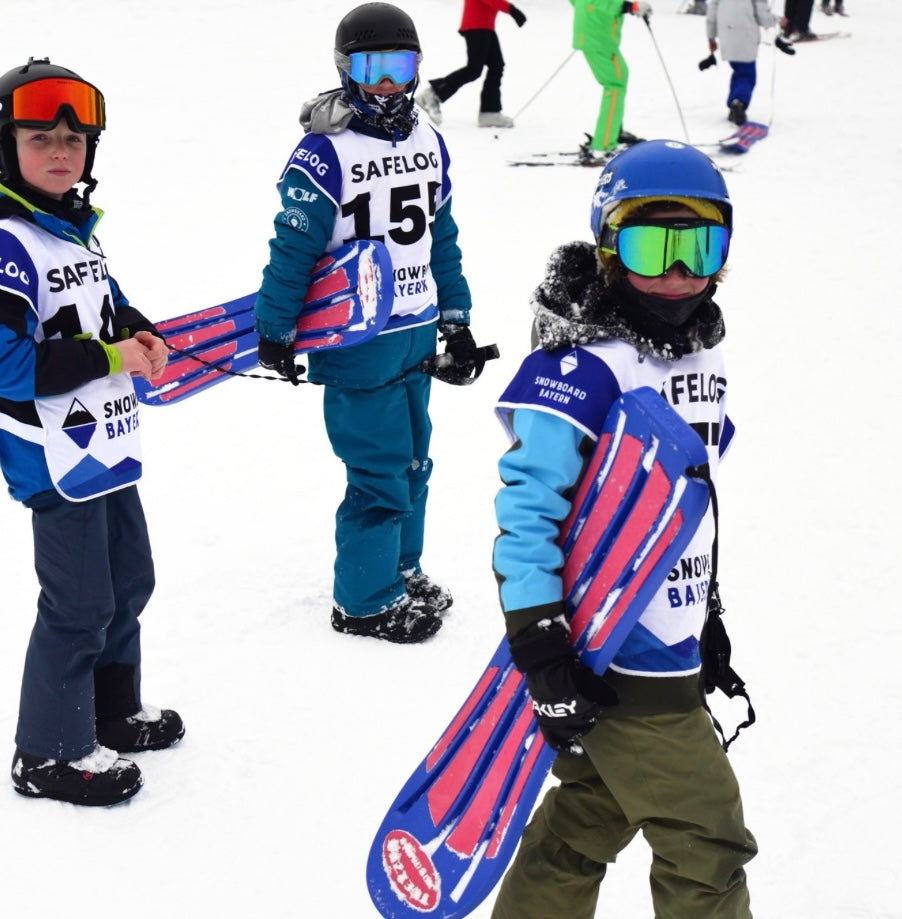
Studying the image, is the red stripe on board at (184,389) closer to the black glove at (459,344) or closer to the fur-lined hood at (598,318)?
the black glove at (459,344)

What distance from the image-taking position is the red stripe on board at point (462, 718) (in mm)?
2881

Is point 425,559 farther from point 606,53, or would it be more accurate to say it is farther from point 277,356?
point 606,53

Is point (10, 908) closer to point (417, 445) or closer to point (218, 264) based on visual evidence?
point (417, 445)

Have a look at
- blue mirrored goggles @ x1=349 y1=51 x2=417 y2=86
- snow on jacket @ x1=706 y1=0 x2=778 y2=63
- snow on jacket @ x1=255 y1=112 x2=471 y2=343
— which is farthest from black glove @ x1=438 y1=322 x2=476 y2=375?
snow on jacket @ x1=706 y1=0 x2=778 y2=63

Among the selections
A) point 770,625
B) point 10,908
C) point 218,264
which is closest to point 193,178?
point 218,264

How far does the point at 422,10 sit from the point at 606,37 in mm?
6849

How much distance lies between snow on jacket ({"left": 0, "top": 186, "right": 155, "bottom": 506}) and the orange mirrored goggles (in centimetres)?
20

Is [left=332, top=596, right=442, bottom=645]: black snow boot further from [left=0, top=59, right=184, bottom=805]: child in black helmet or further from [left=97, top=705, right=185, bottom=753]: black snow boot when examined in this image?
[left=0, top=59, right=184, bottom=805]: child in black helmet

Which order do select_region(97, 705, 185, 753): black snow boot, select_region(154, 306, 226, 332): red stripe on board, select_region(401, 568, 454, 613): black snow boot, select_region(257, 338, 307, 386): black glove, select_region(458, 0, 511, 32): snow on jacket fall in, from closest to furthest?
select_region(97, 705, 185, 753): black snow boot < select_region(257, 338, 307, 386): black glove < select_region(154, 306, 226, 332): red stripe on board < select_region(401, 568, 454, 613): black snow boot < select_region(458, 0, 511, 32): snow on jacket

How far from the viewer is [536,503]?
95.3 inches

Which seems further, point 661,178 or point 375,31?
point 375,31

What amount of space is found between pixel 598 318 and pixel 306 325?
202cm

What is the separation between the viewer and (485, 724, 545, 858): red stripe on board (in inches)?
108

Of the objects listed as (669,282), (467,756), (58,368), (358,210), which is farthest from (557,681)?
(358,210)
